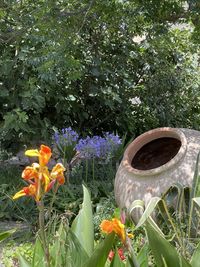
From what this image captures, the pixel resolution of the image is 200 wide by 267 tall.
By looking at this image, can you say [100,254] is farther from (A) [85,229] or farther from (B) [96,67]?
(B) [96,67]

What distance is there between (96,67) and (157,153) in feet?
A: 7.12

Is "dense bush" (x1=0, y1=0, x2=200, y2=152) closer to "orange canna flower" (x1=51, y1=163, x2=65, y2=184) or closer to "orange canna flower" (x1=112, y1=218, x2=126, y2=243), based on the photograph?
"orange canna flower" (x1=51, y1=163, x2=65, y2=184)

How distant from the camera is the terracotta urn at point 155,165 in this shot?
13.3 feet

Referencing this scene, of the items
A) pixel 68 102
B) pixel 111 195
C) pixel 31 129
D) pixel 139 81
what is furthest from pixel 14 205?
pixel 139 81

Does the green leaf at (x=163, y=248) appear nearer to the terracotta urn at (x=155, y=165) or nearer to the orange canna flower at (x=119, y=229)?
the orange canna flower at (x=119, y=229)

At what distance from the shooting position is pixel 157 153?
4.85 meters

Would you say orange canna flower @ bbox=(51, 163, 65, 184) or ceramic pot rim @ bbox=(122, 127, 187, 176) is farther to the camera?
ceramic pot rim @ bbox=(122, 127, 187, 176)

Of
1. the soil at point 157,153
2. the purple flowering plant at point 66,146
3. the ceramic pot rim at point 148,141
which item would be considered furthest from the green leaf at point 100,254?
the purple flowering plant at point 66,146

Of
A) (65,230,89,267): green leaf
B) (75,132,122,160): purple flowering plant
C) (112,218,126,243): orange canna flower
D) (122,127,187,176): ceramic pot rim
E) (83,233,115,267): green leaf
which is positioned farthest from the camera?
(75,132,122,160): purple flowering plant

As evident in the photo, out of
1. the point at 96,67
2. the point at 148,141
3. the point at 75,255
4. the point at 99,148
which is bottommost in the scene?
the point at 75,255

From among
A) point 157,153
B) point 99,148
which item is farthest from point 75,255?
point 99,148

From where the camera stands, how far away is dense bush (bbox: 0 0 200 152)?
4938mm

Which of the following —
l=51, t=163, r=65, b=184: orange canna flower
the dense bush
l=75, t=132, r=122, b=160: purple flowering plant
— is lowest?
l=75, t=132, r=122, b=160: purple flowering plant

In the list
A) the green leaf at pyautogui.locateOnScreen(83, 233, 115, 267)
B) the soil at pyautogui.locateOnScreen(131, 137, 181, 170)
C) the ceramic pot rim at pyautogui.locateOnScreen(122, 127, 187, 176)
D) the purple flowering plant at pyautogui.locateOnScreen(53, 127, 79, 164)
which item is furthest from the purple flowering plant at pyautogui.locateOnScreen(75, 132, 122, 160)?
the green leaf at pyautogui.locateOnScreen(83, 233, 115, 267)
